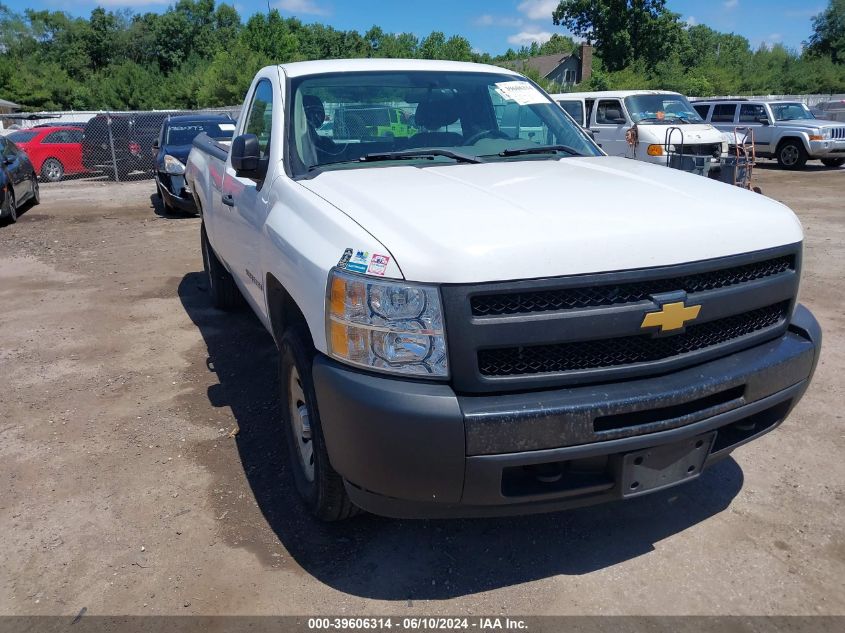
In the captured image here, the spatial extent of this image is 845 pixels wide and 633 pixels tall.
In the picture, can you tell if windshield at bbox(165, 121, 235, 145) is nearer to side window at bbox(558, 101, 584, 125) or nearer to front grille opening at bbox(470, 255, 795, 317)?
side window at bbox(558, 101, 584, 125)

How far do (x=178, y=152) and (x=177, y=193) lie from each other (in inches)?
35.9

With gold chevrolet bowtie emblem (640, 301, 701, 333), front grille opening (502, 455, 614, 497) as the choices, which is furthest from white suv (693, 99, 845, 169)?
front grille opening (502, 455, 614, 497)

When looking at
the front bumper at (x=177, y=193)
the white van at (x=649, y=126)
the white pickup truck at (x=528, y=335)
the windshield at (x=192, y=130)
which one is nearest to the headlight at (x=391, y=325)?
the white pickup truck at (x=528, y=335)

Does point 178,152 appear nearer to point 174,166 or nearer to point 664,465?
point 174,166

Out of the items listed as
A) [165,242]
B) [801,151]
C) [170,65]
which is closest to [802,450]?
[165,242]

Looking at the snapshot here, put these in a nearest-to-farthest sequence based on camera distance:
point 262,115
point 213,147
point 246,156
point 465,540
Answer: point 465,540 < point 246,156 < point 262,115 < point 213,147

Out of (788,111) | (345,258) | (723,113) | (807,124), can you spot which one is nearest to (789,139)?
(807,124)

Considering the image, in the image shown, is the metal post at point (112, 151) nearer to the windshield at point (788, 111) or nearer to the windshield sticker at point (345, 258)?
the windshield at point (788, 111)

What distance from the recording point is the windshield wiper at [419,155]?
3.67m

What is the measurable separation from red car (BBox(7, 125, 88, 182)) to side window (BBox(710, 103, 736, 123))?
17.5 metres

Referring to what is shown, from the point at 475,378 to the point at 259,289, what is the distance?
184cm

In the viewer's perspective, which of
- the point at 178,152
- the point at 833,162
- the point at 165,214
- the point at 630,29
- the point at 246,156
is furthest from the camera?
the point at 630,29

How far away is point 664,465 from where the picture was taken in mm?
2652

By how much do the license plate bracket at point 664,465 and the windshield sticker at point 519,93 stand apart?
248 cm
